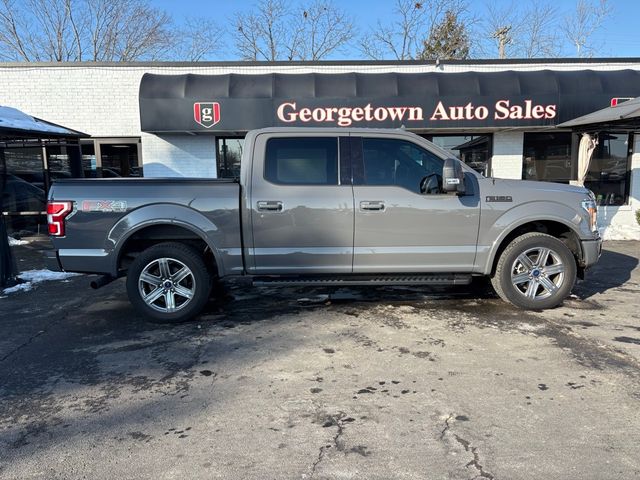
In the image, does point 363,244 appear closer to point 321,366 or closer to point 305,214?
point 305,214

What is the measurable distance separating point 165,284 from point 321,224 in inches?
72.6

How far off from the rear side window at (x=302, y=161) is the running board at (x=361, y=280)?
3.49ft

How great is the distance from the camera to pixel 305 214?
17.0 ft

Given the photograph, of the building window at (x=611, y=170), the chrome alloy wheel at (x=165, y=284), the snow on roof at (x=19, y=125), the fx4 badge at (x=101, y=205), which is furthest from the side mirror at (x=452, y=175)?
the building window at (x=611, y=170)

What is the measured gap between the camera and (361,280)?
5297mm

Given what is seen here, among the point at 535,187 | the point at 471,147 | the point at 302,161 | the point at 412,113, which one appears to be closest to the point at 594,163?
the point at 471,147

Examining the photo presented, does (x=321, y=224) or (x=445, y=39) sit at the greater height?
(x=445, y=39)

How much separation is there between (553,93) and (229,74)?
7091 millimetres

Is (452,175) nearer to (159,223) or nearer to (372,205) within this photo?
(372,205)

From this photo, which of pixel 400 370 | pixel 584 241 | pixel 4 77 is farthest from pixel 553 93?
pixel 4 77

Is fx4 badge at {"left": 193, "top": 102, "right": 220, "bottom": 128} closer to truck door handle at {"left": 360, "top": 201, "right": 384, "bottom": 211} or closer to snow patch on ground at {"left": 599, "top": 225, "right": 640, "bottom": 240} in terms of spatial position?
truck door handle at {"left": 360, "top": 201, "right": 384, "bottom": 211}

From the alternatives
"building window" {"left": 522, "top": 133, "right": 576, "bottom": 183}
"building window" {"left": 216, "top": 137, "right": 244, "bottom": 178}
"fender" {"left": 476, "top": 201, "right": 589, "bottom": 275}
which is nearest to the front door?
"fender" {"left": 476, "top": 201, "right": 589, "bottom": 275}

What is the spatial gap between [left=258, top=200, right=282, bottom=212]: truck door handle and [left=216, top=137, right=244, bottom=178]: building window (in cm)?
676

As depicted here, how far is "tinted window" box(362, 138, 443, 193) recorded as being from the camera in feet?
17.4
